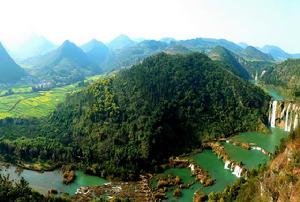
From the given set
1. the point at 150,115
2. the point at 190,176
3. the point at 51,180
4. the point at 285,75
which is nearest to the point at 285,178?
the point at 190,176

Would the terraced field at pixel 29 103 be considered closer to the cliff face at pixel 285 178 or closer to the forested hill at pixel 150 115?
the forested hill at pixel 150 115

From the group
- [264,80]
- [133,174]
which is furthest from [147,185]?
[264,80]

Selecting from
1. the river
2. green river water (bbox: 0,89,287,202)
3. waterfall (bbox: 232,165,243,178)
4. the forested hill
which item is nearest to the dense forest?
green river water (bbox: 0,89,287,202)

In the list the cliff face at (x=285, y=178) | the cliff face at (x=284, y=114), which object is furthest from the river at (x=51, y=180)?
the cliff face at (x=284, y=114)

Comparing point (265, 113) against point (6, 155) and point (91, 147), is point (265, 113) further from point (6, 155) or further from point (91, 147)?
point (6, 155)

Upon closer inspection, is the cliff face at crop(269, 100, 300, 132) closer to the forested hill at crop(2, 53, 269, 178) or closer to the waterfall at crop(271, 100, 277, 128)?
the waterfall at crop(271, 100, 277, 128)
